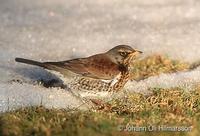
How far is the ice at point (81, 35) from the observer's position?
833 centimetres

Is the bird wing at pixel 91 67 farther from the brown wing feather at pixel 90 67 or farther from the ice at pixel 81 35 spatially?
the ice at pixel 81 35

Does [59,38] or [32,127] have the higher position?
[59,38]

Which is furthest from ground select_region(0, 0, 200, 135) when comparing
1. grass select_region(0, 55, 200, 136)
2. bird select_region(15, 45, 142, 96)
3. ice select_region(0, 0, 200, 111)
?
grass select_region(0, 55, 200, 136)

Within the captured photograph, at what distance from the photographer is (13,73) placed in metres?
9.38

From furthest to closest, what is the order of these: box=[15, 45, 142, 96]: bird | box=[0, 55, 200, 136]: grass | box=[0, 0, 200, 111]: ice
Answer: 1. box=[0, 0, 200, 111]: ice
2. box=[15, 45, 142, 96]: bird
3. box=[0, 55, 200, 136]: grass

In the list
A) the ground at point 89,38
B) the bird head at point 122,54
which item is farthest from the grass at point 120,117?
the bird head at point 122,54

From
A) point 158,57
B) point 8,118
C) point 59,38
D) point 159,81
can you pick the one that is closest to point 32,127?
point 8,118

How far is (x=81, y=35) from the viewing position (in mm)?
11562

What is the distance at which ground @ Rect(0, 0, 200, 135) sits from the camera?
328 inches

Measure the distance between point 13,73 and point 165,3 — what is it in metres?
5.27

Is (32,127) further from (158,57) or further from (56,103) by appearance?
(158,57)

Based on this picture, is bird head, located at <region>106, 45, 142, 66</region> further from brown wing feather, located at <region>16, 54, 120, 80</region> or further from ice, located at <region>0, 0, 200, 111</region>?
ice, located at <region>0, 0, 200, 111</region>

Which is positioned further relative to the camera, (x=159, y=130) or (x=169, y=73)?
(x=169, y=73)

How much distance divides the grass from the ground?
1.16 feet
